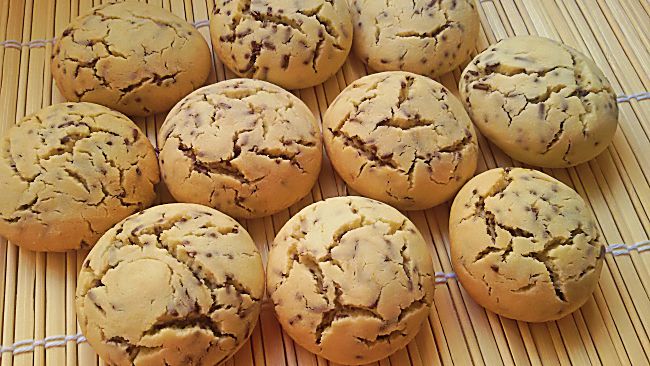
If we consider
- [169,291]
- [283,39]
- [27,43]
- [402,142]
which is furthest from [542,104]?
[27,43]

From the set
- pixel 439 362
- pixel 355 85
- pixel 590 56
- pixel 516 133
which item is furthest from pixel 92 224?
pixel 590 56

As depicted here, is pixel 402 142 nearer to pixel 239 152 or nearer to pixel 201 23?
pixel 239 152

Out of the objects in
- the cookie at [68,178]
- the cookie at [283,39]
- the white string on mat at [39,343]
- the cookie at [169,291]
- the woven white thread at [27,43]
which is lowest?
the white string on mat at [39,343]

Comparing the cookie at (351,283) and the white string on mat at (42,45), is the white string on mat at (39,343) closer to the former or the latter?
the cookie at (351,283)

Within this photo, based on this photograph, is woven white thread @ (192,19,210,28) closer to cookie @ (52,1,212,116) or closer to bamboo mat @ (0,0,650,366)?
bamboo mat @ (0,0,650,366)

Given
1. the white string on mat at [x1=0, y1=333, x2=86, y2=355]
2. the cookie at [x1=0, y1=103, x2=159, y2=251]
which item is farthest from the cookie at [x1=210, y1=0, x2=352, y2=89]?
the white string on mat at [x1=0, y1=333, x2=86, y2=355]

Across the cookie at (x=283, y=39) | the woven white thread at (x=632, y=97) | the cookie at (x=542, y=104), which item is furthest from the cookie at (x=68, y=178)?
the woven white thread at (x=632, y=97)
